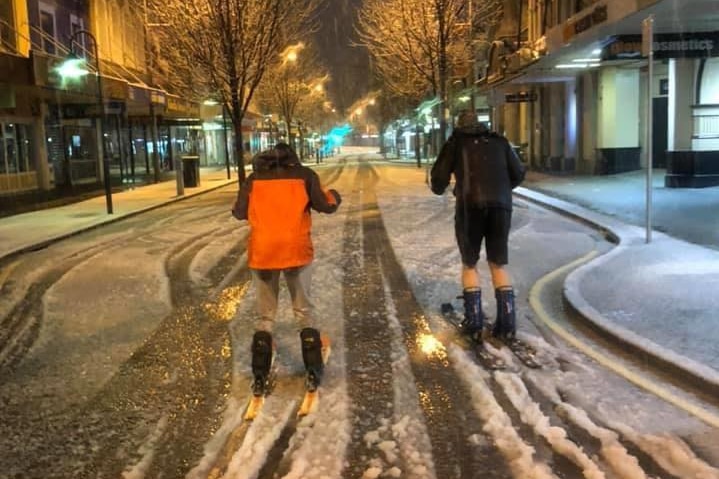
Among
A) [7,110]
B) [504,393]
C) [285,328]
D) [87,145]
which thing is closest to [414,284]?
[285,328]

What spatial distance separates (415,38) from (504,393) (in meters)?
26.8

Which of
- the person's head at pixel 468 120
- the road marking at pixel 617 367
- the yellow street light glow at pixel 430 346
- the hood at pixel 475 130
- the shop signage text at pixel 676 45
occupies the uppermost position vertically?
the shop signage text at pixel 676 45

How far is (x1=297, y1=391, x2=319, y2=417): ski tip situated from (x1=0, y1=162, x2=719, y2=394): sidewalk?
246 centimetres

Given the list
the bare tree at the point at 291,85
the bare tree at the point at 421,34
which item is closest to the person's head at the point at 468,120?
the bare tree at the point at 421,34

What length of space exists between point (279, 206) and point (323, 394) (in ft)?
4.16

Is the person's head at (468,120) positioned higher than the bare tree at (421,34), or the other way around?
the bare tree at (421,34)

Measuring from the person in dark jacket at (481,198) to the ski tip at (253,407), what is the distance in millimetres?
2078

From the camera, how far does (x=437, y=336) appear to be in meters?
6.95

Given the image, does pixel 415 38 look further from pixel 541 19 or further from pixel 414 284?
pixel 414 284

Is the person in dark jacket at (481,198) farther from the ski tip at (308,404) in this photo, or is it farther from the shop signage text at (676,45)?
the shop signage text at (676,45)

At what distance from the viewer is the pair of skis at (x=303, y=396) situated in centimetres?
509

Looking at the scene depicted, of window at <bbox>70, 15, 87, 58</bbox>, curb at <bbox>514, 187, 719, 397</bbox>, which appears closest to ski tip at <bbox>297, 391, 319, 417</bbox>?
curb at <bbox>514, 187, 719, 397</bbox>

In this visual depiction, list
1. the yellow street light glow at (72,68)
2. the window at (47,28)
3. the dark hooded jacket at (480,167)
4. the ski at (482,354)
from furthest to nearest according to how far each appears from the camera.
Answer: the window at (47,28) < the yellow street light glow at (72,68) < the dark hooded jacket at (480,167) < the ski at (482,354)

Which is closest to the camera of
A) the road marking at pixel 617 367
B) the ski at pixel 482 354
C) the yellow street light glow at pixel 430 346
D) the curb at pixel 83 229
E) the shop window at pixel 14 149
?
the road marking at pixel 617 367
